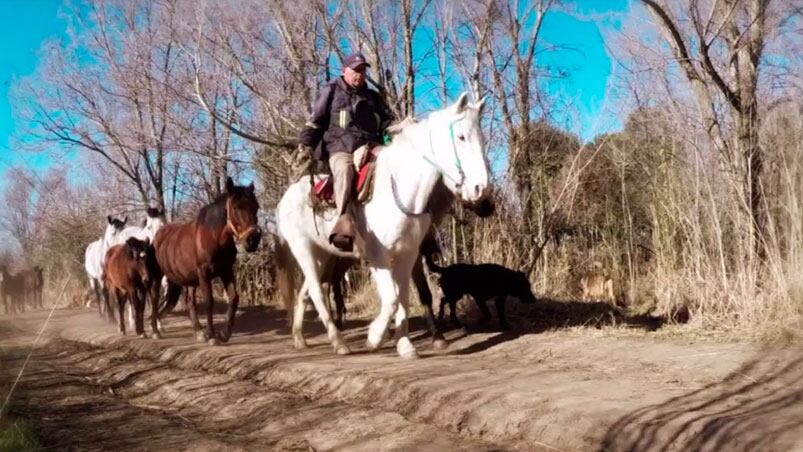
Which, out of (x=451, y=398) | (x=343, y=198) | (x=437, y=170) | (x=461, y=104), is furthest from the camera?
(x=343, y=198)

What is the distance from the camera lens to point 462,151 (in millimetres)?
7219

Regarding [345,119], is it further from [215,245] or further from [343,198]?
[215,245]

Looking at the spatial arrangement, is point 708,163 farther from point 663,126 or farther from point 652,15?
point 652,15

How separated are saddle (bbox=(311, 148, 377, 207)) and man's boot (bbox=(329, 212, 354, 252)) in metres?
0.28

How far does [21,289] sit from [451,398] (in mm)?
27686

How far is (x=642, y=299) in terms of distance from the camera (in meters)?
10.7

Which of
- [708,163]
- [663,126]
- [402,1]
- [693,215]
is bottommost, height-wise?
[693,215]

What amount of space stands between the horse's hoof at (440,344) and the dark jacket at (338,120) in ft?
7.63

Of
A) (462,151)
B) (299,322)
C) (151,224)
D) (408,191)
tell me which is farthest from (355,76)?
(151,224)

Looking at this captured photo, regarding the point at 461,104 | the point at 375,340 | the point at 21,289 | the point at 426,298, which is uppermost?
the point at 461,104

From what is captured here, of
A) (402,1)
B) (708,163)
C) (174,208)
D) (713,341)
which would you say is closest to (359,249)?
(713,341)

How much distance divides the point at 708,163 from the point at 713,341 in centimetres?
255

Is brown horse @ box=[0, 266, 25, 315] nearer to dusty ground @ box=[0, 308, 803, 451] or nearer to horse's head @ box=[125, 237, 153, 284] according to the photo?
horse's head @ box=[125, 237, 153, 284]

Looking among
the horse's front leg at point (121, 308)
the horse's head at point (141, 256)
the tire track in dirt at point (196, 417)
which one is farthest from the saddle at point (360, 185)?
the horse's front leg at point (121, 308)
